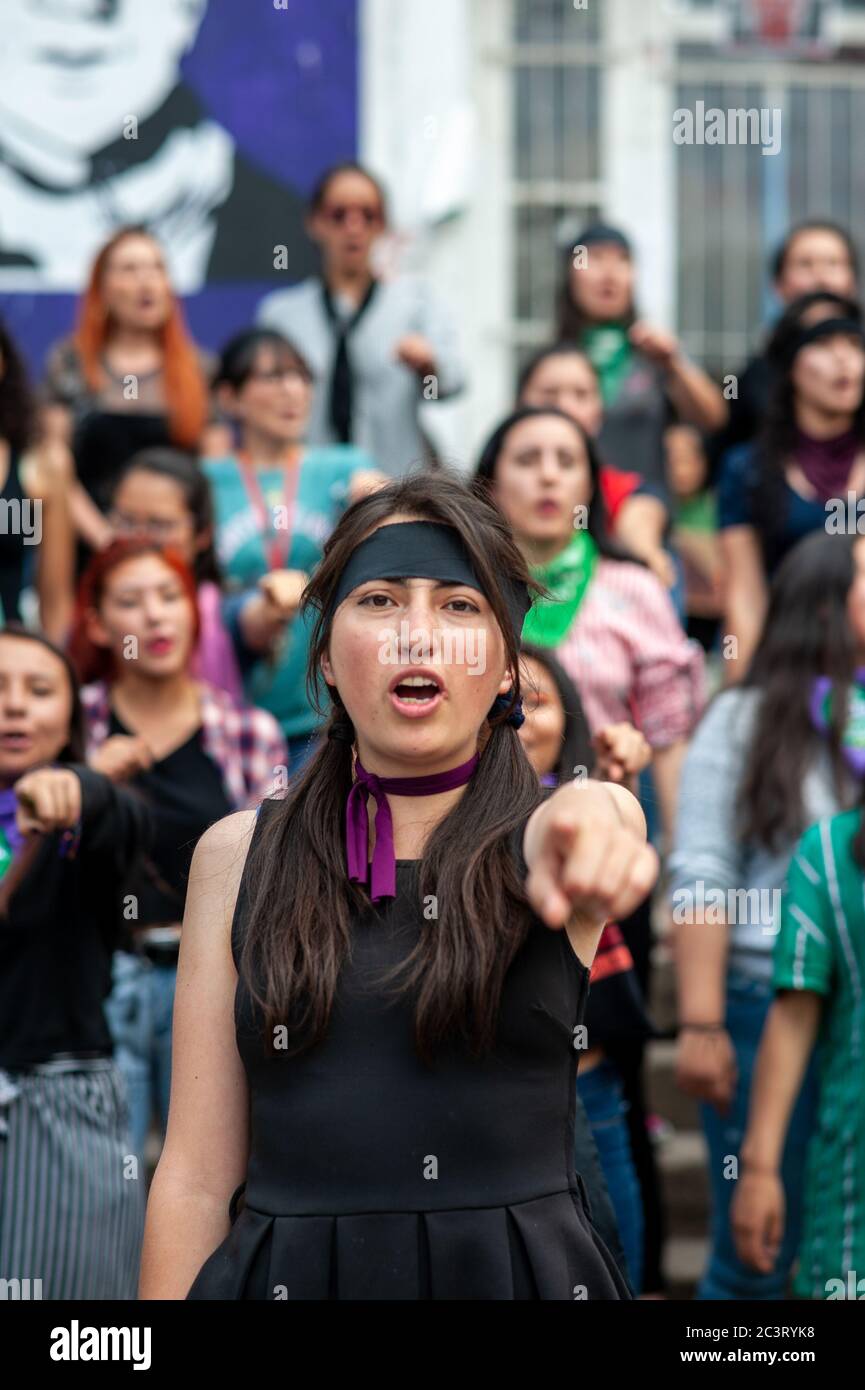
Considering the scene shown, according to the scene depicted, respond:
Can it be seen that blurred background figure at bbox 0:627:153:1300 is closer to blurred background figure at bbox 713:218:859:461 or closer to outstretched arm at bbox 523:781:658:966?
outstretched arm at bbox 523:781:658:966

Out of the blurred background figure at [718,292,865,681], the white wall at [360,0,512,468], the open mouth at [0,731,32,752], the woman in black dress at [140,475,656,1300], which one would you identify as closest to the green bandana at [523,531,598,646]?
the blurred background figure at [718,292,865,681]

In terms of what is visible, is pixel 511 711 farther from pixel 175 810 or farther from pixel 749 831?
pixel 175 810

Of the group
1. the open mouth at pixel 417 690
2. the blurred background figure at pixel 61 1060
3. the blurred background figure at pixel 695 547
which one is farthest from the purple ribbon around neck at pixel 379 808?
the blurred background figure at pixel 695 547

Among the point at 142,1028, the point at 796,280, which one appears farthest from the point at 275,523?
the point at 796,280

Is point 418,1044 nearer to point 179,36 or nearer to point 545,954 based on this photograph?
point 545,954

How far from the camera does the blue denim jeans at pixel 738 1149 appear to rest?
4090 millimetres

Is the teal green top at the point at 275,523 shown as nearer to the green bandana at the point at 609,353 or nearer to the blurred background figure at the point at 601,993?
the green bandana at the point at 609,353

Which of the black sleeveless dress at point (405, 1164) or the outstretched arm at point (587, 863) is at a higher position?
the outstretched arm at point (587, 863)

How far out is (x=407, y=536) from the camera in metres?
2.47

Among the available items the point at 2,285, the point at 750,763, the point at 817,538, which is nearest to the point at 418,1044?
the point at 750,763

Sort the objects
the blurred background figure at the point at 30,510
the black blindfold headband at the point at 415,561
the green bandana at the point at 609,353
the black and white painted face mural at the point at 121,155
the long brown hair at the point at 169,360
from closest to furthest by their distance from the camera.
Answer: the black blindfold headband at the point at 415,561 → the blurred background figure at the point at 30,510 → the long brown hair at the point at 169,360 → the green bandana at the point at 609,353 → the black and white painted face mural at the point at 121,155

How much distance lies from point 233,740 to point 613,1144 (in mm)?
1350

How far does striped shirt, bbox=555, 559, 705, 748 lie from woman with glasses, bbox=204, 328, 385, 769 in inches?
31.9

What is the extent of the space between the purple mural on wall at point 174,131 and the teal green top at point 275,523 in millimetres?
2560
